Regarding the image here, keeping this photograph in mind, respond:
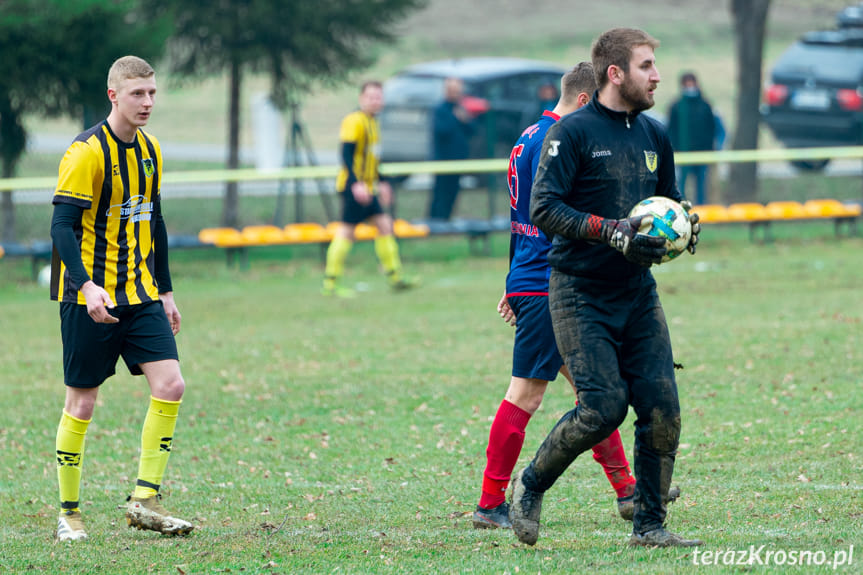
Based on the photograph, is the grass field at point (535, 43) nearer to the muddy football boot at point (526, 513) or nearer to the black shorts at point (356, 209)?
the black shorts at point (356, 209)

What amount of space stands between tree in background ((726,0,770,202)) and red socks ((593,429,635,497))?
1557cm

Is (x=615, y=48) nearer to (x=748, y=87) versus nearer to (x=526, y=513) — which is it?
(x=526, y=513)

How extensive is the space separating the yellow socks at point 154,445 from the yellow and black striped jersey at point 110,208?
52cm

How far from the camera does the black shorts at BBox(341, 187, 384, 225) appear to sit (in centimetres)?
1462

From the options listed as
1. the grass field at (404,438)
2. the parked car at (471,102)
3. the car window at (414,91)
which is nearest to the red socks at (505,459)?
the grass field at (404,438)

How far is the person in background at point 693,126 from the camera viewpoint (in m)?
20.0

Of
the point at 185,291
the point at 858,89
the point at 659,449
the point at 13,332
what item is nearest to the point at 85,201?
the point at 659,449

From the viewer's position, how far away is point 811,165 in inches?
827

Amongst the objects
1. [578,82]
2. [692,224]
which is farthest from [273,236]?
[692,224]

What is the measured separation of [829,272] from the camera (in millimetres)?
15250

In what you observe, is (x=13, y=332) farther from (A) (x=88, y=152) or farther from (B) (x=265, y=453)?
(A) (x=88, y=152)

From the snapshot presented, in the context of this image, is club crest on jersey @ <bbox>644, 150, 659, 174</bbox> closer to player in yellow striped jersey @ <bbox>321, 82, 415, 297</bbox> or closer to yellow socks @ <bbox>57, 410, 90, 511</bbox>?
yellow socks @ <bbox>57, 410, 90, 511</bbox>

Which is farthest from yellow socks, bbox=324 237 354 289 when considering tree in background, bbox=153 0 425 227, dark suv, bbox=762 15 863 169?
dark suv, bbox=762 15 863 169

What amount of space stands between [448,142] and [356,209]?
5226 mm
